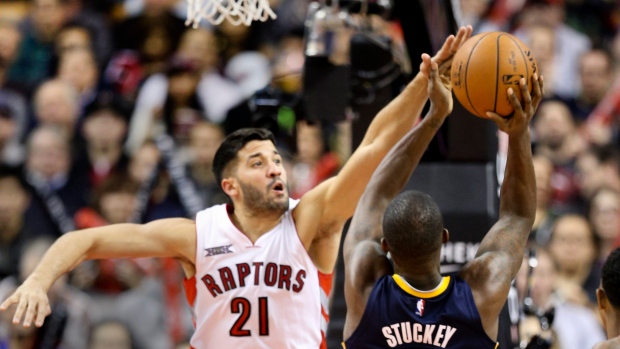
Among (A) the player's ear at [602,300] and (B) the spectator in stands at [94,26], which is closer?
(A) the player's ear at [602,300]

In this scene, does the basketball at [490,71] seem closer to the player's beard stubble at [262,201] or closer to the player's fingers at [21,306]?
the player's beard stubble at [262,201]

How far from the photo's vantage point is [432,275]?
14.7 ft

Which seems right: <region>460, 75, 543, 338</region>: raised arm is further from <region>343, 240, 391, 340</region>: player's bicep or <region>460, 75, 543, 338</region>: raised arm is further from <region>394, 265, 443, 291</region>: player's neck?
<region>343, 240, 391, 340</region>: player's bicep

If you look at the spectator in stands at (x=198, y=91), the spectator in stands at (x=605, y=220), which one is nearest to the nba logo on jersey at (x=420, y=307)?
the spectator in stands at (x=605, y=220)

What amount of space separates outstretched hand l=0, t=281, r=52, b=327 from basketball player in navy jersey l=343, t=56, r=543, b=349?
1.47m

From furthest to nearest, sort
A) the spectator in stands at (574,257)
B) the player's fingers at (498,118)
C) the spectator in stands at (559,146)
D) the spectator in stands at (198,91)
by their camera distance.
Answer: the spectator in stands at (198,91)
the spectator in stands at (559,146)
the spectator in stands at (574,257)
the player's fingers at (498,118)

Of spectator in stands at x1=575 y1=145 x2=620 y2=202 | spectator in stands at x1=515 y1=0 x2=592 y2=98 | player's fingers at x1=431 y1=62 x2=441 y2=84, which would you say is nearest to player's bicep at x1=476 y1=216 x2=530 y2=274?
player's fingers at x1=431 y1=62 x2=441 y2=84

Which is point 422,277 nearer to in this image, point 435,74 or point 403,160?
point 403,160

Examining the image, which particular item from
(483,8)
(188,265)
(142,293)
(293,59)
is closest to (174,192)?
(142,293)

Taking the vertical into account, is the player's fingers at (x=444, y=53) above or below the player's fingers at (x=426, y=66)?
above

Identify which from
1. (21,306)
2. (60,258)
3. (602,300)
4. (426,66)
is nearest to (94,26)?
(60,258)

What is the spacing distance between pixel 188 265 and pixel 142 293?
124 inches

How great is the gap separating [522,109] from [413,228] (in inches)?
30.4

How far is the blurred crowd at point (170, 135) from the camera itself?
8617 mm
